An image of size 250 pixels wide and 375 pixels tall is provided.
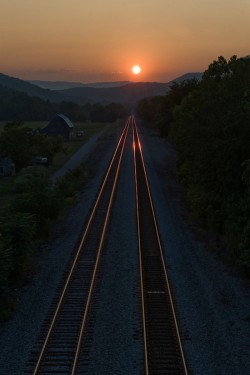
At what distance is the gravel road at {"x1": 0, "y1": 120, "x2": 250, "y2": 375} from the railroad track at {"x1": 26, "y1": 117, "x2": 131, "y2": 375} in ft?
1.59

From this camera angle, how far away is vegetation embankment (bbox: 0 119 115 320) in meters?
19.8

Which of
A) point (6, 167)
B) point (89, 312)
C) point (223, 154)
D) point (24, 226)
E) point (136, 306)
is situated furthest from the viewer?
point (6, 167)

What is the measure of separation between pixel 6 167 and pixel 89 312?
4275cm

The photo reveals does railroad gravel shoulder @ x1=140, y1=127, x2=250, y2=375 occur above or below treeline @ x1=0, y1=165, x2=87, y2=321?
below

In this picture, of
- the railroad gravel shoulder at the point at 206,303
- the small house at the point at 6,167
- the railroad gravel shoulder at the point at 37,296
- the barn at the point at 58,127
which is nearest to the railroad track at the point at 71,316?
the railroad gravel shoulder at the point at 37,296

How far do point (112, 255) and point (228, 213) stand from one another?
24.1 ft

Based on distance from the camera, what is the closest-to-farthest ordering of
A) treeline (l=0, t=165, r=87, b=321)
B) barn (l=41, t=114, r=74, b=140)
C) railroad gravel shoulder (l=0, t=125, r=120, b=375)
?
1. railroad gravel shoulder (l=0, t=125, r=120, b=375)
2. treeline (l=0, t=165, r=87, b=321)
3. barn (l=41, t=114, r=74, b=140)

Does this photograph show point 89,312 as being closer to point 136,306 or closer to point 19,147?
point 136,306

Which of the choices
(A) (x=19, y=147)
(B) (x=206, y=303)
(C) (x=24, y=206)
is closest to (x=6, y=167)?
(A) (x=19, y=147)

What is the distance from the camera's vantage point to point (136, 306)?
1827cm

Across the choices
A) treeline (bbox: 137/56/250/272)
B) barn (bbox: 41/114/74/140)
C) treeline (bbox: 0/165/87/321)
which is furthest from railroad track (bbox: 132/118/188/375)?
barn (bbox: 41/114/74/140)

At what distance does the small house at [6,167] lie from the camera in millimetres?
57250

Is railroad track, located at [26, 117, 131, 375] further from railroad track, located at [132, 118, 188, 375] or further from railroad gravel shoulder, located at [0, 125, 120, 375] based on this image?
railroad track, located at [132, 118, 188, 375]

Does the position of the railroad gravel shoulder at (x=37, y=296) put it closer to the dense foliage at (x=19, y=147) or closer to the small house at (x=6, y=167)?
the small house at (x=6, y=167)
